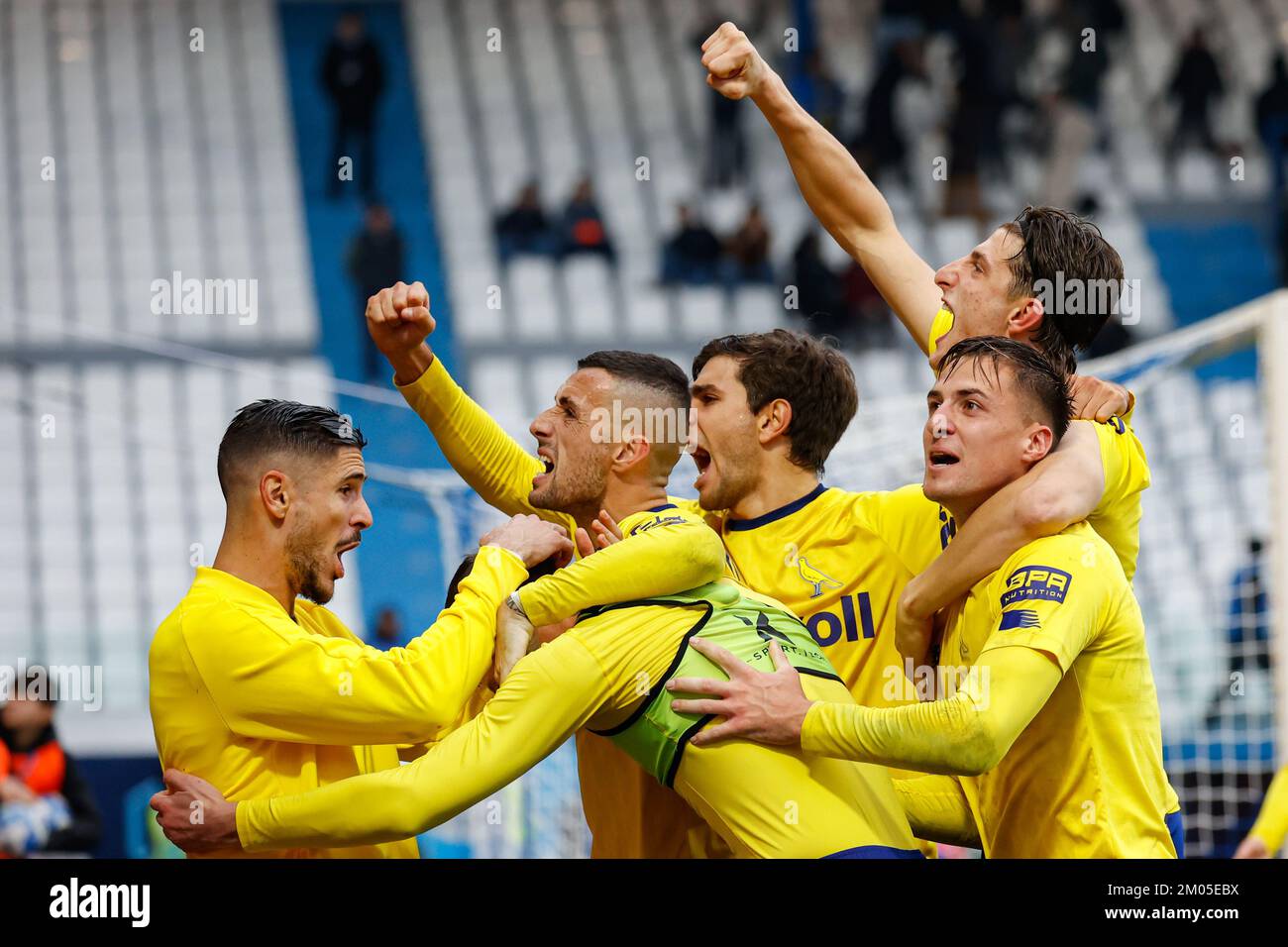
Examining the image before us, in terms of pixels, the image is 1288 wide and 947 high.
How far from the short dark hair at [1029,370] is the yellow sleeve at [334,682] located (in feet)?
4.21

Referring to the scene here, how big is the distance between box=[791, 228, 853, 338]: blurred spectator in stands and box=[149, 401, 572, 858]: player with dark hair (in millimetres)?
11623

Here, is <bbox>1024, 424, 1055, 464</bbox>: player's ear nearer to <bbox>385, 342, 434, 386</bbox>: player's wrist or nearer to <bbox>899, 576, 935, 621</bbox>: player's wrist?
<bbox>899, 576, 935, 621</bbox>: player's wrist

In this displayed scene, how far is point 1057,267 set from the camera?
4.09 meters

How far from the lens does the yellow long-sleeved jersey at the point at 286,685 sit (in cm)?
340

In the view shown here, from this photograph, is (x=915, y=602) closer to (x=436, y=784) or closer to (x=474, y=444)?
(x=436, y=784)

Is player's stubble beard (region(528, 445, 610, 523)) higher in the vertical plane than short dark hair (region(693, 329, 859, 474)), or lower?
lower

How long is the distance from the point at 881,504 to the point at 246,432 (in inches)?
64.8

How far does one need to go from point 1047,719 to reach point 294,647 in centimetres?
166

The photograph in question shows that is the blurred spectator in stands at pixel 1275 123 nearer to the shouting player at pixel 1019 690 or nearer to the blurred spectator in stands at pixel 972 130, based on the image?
the blurred spectator in stands at pixel 972 130

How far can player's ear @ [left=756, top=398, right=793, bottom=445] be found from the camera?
13.9 ft

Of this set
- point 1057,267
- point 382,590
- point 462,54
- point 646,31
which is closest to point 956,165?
point 646,31

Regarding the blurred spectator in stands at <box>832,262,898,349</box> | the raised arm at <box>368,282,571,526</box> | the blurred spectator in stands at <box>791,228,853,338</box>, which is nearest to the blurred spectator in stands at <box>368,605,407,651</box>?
the blurred spectator in stands at <box>791,228,853,338</box>

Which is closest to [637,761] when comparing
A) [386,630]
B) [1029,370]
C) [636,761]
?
[636,761]
